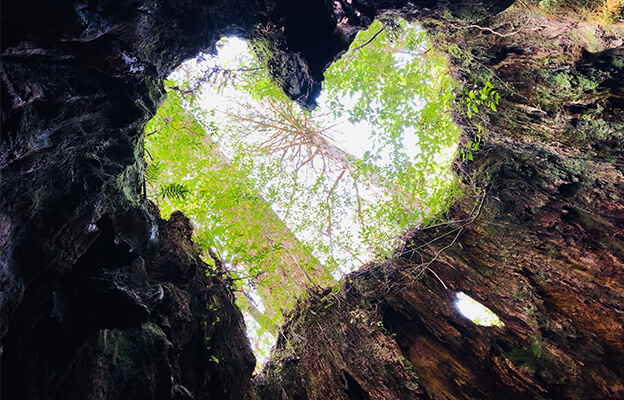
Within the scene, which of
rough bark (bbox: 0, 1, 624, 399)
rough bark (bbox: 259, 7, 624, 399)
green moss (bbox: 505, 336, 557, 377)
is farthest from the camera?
green moss (bbox: 505, 336, 557, 377)

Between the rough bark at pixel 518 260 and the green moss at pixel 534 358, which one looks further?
the green moss at pixel 534 358

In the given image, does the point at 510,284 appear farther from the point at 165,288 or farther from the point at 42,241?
the point at 42,241

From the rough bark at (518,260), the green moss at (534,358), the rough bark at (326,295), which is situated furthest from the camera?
the green moss at (534,358)

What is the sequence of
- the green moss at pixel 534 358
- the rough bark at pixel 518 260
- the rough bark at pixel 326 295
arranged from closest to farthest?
the rough bark at pixel 326 295, the rough bark at pixel 518 260, the green moss at pixel 534 358

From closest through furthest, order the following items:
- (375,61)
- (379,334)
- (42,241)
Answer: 1. (42,241)
2. (379,334)
3. (375,61)

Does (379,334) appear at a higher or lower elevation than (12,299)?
lower

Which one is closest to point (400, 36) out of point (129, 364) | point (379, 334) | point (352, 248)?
point (352, 248)

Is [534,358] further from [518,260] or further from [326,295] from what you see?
[326,295]

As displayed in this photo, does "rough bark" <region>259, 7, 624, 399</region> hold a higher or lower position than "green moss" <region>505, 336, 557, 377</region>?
higher
